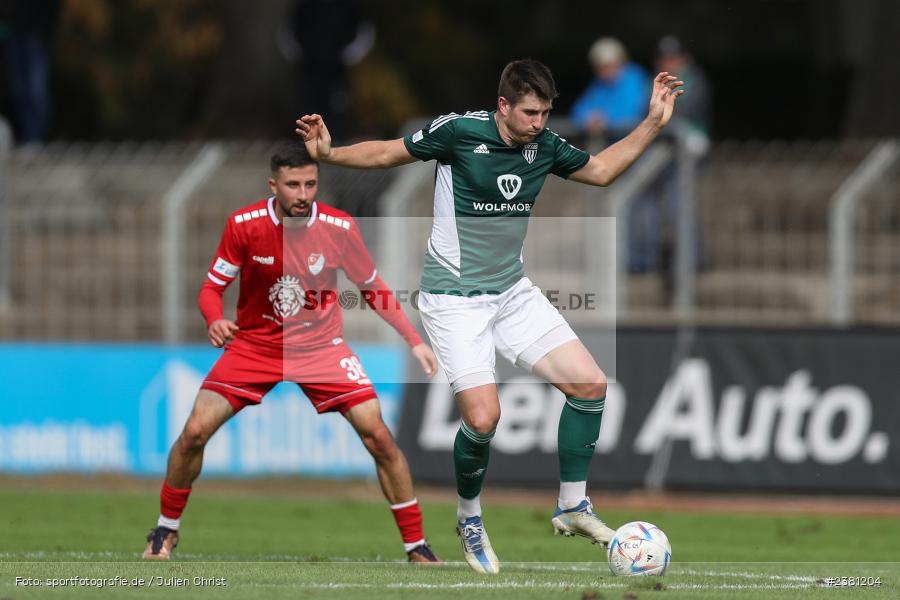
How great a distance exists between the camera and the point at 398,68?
105ft

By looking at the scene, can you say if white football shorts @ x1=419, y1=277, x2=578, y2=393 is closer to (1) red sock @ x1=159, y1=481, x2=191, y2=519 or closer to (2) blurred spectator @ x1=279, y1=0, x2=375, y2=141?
(1) red sock @ x1=159, y1=481, x2=191, y2=519

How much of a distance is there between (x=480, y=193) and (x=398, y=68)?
76.9ft

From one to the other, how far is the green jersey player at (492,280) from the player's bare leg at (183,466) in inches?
53.7

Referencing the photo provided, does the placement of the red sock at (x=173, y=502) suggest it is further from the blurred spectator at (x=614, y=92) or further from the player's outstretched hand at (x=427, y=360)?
the blurred spectator at (x=614, y=92)

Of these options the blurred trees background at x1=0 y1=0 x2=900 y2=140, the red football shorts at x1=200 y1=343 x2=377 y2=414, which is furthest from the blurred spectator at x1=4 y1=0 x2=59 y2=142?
the red football shorts at x1=200 y1=343 x2=377 y2=414

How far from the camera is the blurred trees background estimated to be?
25.0 m

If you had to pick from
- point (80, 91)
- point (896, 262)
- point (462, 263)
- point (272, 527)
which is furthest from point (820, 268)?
point (80, 91)

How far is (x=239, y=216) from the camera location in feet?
31.9

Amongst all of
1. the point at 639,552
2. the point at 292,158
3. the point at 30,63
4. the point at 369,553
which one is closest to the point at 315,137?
the point at 292,158

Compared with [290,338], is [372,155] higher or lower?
higher

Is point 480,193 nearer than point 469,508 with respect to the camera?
Yes

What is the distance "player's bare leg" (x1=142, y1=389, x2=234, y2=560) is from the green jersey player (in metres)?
1.36

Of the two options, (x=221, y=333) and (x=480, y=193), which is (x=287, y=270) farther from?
(x=480, y=193)

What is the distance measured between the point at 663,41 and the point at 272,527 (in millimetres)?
6478
